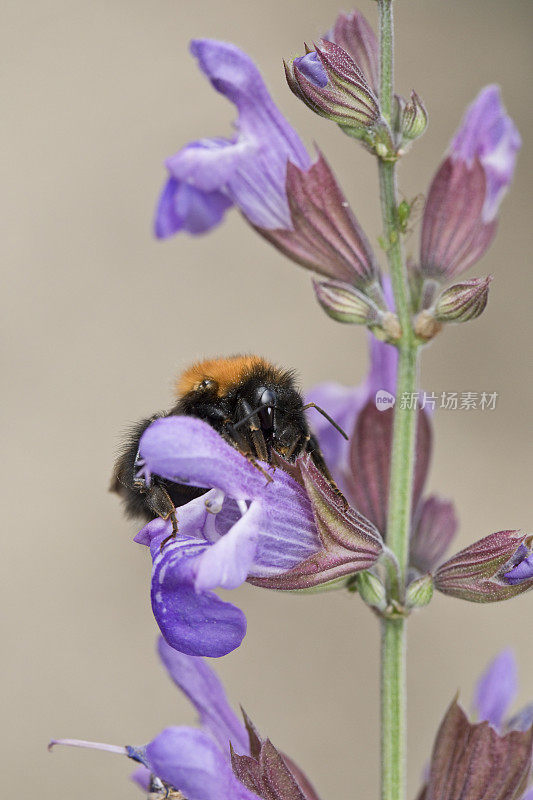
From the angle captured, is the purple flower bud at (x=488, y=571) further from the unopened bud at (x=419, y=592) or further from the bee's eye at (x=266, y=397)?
the bee's eye at (x=266, y=397)

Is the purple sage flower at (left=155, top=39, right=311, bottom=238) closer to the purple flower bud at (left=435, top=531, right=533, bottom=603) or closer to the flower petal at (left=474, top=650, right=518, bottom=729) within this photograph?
the purple flower bud at (left=435, top=531, right=533, bottom=603)

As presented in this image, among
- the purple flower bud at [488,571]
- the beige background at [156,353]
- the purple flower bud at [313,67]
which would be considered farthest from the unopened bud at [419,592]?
the beige background at [156,353]

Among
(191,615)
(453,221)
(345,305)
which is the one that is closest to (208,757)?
(191,615)

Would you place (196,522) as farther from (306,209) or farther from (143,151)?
(143,151)

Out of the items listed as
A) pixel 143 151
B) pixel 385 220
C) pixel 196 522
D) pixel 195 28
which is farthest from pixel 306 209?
pixel 195 28

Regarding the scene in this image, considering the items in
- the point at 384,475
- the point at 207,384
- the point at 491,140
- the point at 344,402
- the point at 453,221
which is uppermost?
the point at 491,140

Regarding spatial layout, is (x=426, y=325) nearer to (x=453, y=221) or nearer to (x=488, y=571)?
(x=453, y=221)

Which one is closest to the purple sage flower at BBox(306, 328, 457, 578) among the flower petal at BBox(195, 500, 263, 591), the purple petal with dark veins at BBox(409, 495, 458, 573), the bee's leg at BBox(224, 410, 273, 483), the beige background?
the purple petal with dark veins at BBox(409, 495, 458, 573)
